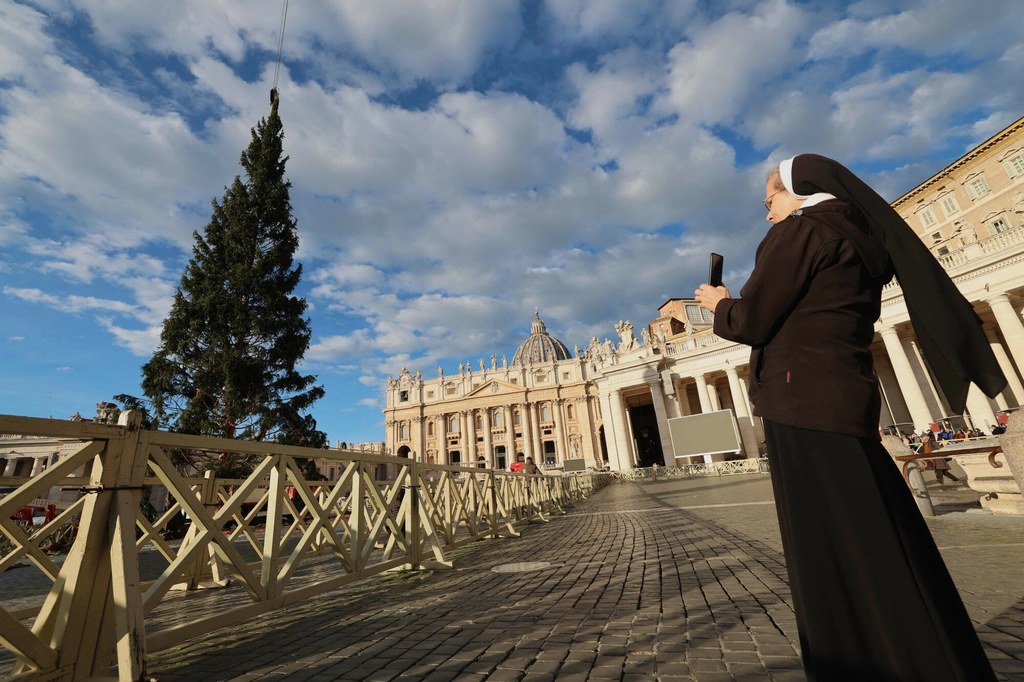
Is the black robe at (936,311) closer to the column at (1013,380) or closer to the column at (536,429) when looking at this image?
the column at (1013,380)

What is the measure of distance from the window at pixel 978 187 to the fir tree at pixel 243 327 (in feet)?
139

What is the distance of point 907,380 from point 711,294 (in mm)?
29063

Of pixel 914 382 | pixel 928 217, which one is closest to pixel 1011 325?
pixel 914 382

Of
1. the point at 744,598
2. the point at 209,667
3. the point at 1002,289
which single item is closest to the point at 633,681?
the point at 744,598

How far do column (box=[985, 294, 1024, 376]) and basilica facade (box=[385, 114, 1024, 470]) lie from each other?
0.05 meters

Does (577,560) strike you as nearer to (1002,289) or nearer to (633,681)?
(633,681)

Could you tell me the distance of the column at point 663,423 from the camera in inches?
1257

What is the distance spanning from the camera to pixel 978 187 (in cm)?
2934

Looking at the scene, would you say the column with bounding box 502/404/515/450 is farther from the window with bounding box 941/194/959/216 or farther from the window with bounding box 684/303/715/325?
the window with bounding box 941/194/959/216

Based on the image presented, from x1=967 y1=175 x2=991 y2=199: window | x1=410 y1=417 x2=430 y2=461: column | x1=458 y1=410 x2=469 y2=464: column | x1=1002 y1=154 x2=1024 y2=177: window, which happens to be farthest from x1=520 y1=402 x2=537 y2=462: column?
x1=1002 y1=154 x2=1024 y2=177: window

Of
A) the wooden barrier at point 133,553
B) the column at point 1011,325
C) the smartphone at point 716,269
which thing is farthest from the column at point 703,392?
the smartphone at point 716,269

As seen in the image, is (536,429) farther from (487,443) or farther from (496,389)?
(496,389)

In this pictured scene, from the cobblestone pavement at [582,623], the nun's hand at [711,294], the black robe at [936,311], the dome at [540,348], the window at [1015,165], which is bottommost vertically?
the cobblestone pavement at [582,623]

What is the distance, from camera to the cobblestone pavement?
226 cm
